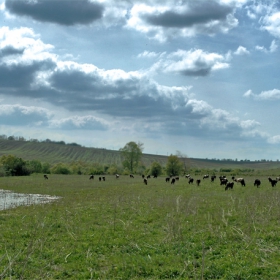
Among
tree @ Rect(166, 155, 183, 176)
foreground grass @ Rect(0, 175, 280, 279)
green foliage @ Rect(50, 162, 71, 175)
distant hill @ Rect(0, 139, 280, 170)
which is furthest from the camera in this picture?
distant hill @ Rect(0, 139, 280, 170)

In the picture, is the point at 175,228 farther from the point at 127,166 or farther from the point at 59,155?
the point at 59,155

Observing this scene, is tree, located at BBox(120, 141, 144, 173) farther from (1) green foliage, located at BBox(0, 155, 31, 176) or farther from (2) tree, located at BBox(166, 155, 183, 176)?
(1) green foliage, located at BBox(0, 155, 31, 176)

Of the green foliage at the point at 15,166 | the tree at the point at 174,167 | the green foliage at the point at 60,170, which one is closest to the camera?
the green foliage at the point at 15,166

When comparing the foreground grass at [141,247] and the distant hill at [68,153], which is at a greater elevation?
the distant hill at [68,153]

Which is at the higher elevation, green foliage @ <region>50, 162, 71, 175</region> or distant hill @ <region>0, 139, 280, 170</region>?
distant hill @ <region>0, 139, 280, 170</region>

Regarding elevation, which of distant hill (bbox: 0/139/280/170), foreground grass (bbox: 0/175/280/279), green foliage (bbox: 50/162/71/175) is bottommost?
green foliage (bbox: 50/162/71/175)

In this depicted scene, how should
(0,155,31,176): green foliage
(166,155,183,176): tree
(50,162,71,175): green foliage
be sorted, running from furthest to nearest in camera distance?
(166,155,183,176): tree, (50,162,71,175): green foliage, (0,155,31,176): green foliage

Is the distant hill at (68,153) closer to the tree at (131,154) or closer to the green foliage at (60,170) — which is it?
the tree at (131,154)

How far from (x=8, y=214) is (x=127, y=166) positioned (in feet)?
309

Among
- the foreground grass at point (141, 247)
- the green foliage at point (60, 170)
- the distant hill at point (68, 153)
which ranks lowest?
the green foliage at point (60, 170)

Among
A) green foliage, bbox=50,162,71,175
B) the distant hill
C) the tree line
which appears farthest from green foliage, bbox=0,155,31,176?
the distant hill

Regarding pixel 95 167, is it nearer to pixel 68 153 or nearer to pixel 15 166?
pixel 15 166

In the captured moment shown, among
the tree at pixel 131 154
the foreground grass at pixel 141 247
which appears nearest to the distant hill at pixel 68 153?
the tree at pixel 131 154

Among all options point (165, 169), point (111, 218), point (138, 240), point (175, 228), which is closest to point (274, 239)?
point (175, 228)
